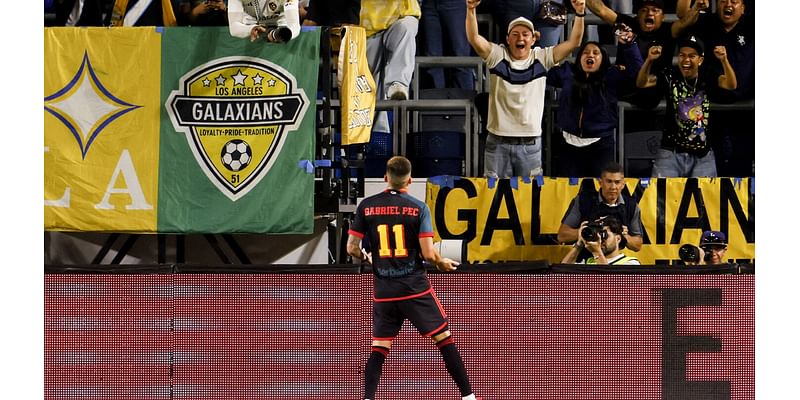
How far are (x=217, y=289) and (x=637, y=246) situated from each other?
4250 millimetres

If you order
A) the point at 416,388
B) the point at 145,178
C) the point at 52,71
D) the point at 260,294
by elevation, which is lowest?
the point at 416,388

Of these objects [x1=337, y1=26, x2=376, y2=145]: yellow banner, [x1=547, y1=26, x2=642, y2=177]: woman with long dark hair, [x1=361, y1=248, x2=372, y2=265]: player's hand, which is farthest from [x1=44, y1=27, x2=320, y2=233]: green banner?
[x1=547, y1=26, x2=642, y2=177]: woman with long dark hair

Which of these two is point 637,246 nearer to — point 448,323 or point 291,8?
point 448,323

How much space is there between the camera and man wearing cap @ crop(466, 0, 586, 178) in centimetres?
1176

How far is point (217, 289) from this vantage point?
365 inches

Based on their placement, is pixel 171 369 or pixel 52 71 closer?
pixel 171 369

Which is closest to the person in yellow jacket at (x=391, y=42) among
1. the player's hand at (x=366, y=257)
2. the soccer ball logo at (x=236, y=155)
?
the soccer ball logo at (x=236, y=155)

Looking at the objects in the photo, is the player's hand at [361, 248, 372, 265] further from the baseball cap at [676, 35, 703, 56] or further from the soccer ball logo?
the baseball cap at [676, 35, 703, 56]

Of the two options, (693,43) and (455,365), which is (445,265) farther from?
(693,43)

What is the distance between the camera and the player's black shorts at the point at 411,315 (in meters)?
8.80

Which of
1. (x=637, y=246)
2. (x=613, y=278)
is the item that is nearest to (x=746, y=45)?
(x=637, y=246)

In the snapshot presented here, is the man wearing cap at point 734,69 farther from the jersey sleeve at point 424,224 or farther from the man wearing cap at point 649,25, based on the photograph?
the jersey sleeve at point 424,224

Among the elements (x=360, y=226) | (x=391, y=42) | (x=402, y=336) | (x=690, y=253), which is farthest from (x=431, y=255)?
(x=391, y=42)

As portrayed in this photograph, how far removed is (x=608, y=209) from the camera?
11047 mm
